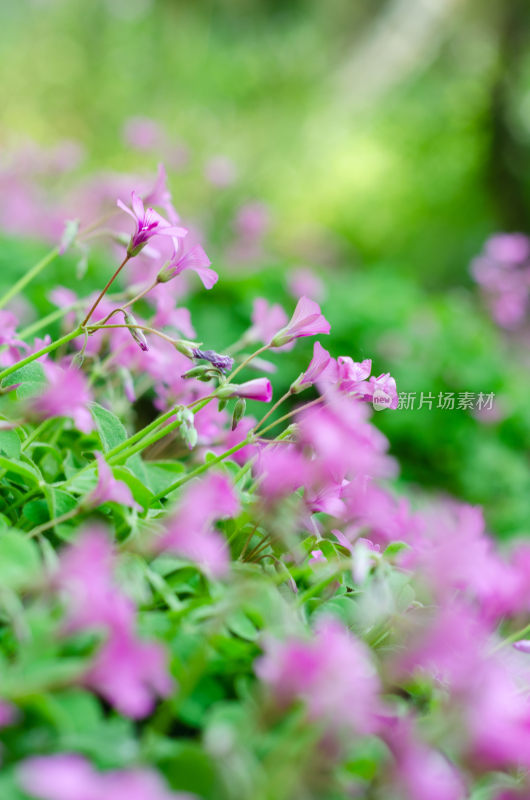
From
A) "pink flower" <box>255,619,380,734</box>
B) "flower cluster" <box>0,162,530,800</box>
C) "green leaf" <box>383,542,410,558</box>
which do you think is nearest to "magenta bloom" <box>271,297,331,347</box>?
"flower cluster" <box>0,162,530,800</box>

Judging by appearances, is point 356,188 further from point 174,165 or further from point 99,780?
point 99,780

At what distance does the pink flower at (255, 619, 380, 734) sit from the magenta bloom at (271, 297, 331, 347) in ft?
1.18

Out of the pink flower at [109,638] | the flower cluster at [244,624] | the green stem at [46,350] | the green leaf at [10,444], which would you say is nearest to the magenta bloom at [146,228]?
the flower cluster at [244,624]

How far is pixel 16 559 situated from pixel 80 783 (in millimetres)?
223

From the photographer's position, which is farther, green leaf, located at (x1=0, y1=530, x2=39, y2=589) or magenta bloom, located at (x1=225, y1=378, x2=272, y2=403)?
magenta bloom, located at (x1=225, y1=378, x2=272, y2=403)

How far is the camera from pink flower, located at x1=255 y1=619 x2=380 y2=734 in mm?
453

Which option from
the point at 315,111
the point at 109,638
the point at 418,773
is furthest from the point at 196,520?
the point at 315,111

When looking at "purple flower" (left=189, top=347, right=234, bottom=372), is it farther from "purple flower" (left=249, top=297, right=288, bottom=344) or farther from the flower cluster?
"purple flower" (left=249, top=297, right=288, bottom=344)

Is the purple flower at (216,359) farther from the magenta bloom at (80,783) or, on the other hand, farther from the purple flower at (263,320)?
the magenta bloom at (80,783)

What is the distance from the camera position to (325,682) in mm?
462

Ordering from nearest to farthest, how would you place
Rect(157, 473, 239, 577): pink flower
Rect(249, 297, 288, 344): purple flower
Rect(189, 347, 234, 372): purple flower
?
1. Rect(157, 473, 239, 577): pink flower
2. Rect(189, 347, 234, 372): purple flower
3. Rect(249, 297, 288, 344): purple flower

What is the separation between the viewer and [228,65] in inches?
349

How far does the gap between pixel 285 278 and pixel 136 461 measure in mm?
1932

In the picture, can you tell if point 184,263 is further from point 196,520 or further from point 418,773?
point 418,773
